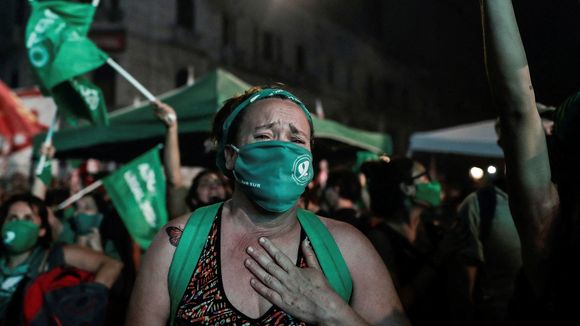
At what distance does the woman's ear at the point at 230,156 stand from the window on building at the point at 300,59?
33809mm

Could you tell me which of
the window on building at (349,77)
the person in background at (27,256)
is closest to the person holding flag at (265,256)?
the person in background at (27,256)

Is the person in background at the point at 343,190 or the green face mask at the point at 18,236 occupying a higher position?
the green face mask at the point at 18,236

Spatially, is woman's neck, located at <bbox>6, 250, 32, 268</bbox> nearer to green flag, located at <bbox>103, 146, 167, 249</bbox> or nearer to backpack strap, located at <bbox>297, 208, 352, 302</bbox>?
green flag, located at <bbox>103, 146, 167, 249</bbox>

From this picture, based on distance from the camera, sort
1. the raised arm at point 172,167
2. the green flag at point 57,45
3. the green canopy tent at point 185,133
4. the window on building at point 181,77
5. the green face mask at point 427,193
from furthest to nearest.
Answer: the window on building at point 181,77 → the green canopy tent at point 185,133 → the green flag at point 57,45 → the green face mask at point 427,193 → the raised arm at point 172,167

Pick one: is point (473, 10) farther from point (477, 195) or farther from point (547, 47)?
point (477, 195)

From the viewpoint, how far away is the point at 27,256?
345 centimetres

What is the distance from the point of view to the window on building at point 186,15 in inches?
1065

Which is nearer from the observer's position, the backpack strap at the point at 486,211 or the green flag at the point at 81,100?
the backpack strap at the point at 486,211

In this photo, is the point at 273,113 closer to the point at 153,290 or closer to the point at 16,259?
the point at 153,290

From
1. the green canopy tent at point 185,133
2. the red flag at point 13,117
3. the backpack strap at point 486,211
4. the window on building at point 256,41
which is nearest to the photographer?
the backpack strap at point 486,211

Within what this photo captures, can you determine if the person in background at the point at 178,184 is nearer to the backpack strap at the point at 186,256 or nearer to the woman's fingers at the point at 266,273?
the backpack strap at the point at 186,256

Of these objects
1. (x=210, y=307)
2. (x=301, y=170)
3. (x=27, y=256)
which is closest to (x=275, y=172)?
(x=301, y=170)

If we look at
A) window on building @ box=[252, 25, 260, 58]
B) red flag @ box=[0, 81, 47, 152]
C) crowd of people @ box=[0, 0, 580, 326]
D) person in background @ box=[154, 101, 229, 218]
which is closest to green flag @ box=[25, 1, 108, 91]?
person in background @ box=[154, 101, 229, 218]

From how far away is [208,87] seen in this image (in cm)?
570
